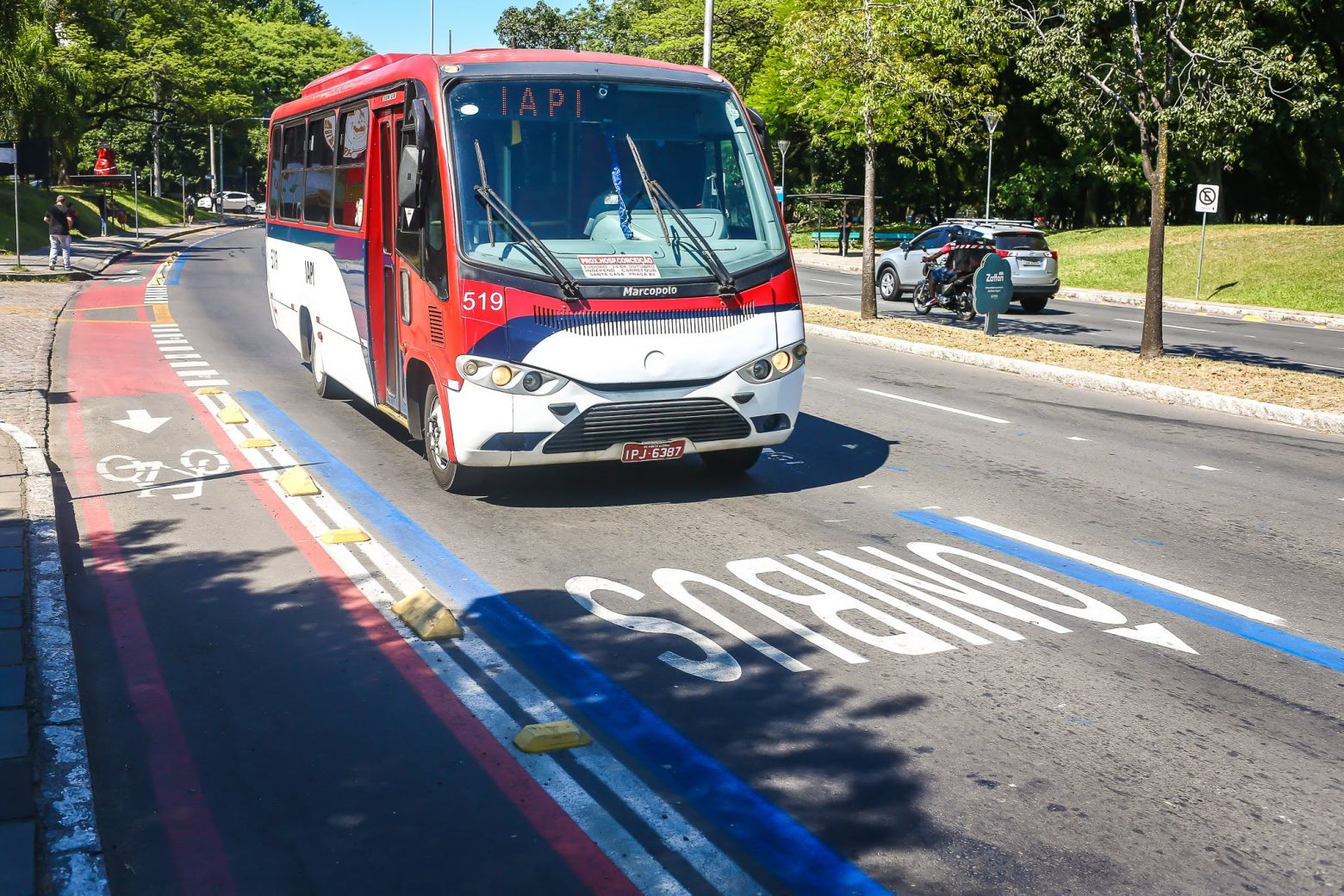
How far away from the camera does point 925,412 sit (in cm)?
1385

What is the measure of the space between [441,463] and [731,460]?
2174 millimetres

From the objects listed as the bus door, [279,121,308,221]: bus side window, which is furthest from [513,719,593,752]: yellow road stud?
[279,121,308,221]: bus side window

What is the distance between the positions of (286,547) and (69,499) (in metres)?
2.22

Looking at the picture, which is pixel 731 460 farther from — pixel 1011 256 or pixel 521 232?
pixel 1011 256

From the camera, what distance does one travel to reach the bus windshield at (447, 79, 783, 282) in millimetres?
8836

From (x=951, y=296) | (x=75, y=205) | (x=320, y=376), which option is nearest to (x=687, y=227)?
(x=320, y=376)

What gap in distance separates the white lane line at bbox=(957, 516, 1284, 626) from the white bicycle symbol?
18.3ft

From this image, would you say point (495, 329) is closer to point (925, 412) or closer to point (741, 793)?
point (741, 793)

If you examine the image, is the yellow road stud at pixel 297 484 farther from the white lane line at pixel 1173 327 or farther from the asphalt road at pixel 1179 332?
the white lane line at pixel 1173 327

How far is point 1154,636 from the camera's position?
255 inches

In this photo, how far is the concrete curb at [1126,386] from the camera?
13641mm

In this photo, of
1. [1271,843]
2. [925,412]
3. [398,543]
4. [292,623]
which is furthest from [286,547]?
[925,412]

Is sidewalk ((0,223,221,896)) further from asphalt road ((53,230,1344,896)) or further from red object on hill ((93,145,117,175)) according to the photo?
red object on hill ((93,145,117,175))

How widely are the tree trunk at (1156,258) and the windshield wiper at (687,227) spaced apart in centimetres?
1047
